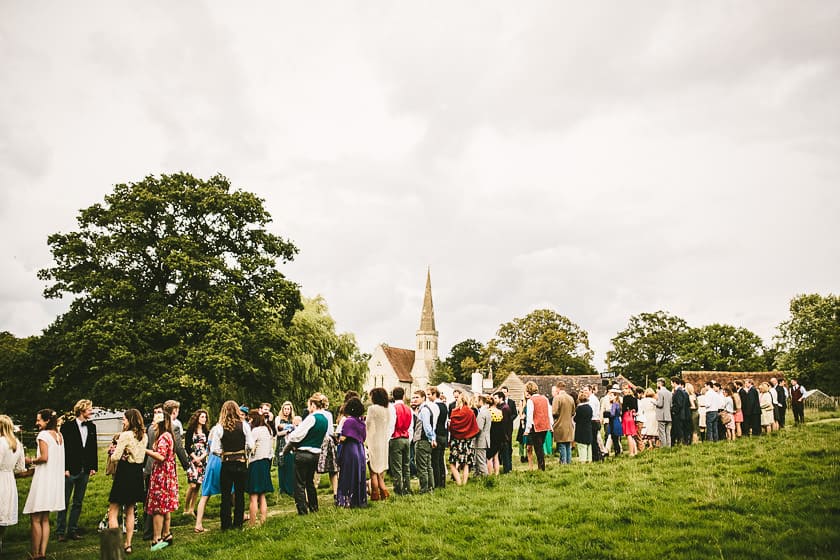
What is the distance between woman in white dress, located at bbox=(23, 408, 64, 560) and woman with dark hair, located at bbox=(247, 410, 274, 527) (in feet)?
9.14

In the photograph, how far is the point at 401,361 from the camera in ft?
376

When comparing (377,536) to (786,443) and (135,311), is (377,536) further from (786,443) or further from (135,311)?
(135,311)

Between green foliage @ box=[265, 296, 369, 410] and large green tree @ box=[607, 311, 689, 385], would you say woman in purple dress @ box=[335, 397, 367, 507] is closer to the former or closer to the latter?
green foliage @ box=[265, 296, 369, 410]

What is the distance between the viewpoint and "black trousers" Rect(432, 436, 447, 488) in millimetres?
11906

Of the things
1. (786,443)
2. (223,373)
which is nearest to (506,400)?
(786,443)

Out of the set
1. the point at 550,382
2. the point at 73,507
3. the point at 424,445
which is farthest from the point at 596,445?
the point at 550,382

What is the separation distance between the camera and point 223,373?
22.4 meters

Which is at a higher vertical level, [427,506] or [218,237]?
[218,237]

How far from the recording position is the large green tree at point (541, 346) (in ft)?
236

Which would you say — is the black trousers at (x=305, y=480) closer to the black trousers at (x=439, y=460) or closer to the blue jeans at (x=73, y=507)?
the black trousers at (x=439, y=460)

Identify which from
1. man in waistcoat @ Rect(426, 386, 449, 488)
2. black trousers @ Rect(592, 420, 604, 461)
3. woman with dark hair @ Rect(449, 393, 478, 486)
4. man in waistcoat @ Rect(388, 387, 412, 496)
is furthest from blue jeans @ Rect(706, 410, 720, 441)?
man in waistcoat @ Rect(388, 387, 412, 496)

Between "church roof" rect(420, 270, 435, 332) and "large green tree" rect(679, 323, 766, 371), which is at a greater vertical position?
"church roof" rect(420, 270, 435, 332)

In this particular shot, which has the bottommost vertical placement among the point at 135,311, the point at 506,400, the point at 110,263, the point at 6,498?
the point at 6,498

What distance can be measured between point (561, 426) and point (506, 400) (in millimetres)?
1714
